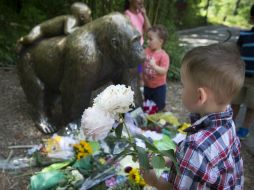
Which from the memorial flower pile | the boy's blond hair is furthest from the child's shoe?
the boy's blond hair

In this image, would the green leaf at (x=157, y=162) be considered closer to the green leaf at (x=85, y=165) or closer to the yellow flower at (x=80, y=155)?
the green leaf at (x=85, y=165)

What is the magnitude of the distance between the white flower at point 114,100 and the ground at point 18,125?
1.96m

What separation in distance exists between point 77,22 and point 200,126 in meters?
2.43

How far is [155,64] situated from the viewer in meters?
3.94

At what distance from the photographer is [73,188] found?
2840 mm

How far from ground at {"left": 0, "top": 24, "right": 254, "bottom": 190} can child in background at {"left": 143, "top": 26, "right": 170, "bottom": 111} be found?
1.93 feet

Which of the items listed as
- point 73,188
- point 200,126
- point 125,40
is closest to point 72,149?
point 73,188

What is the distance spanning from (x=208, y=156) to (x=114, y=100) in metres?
0.44

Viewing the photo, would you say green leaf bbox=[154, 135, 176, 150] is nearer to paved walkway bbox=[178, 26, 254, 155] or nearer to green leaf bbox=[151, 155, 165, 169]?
green leaf bbox=[151, 155, 165, 169]

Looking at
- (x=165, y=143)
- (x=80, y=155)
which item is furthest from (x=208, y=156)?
(x=165, y=143)

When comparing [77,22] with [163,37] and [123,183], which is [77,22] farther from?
[123,183]

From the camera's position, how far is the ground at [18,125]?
3.07 metres

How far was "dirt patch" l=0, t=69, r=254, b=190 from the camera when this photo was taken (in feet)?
10.1

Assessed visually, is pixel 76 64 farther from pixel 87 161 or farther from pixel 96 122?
pixel 96 122
